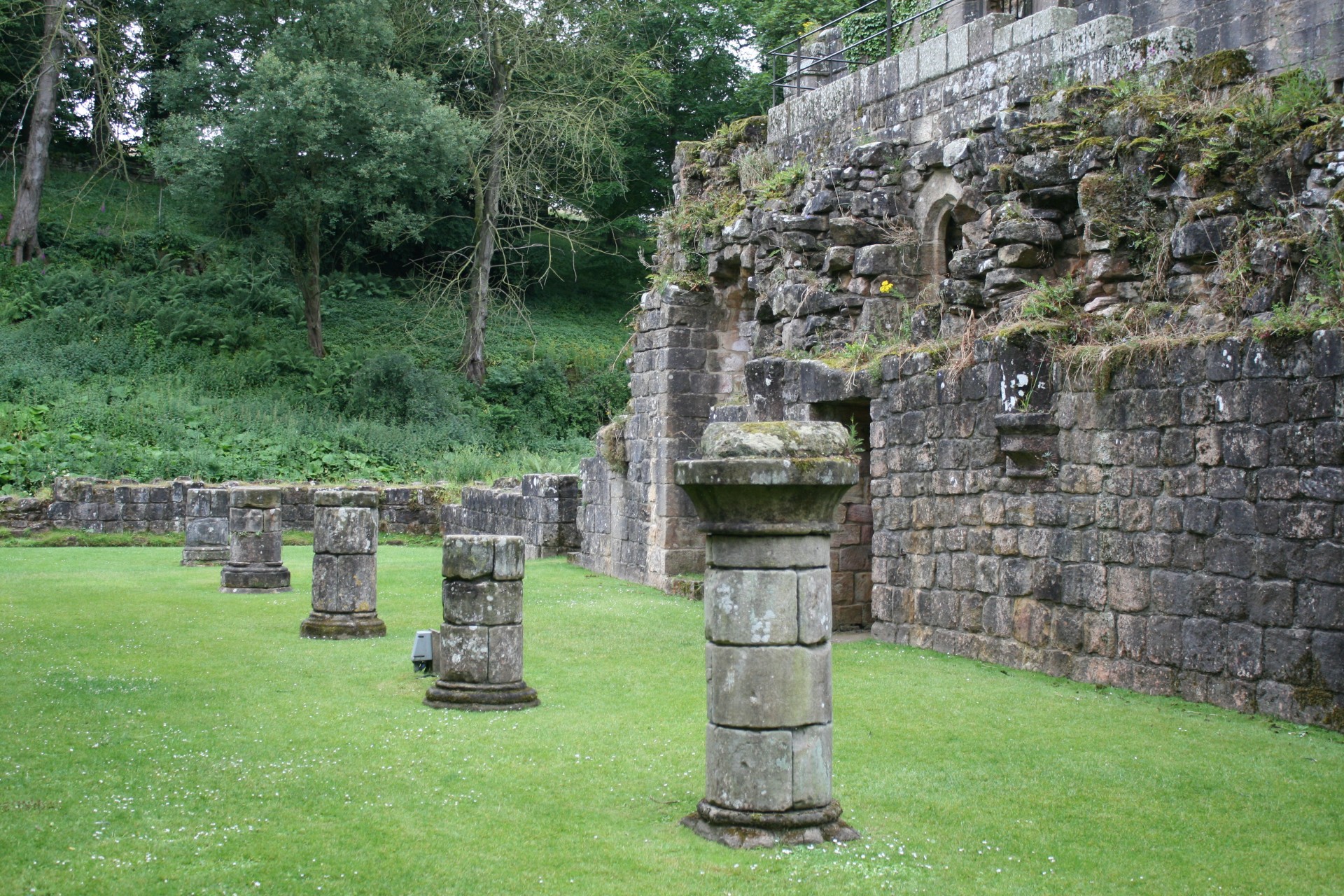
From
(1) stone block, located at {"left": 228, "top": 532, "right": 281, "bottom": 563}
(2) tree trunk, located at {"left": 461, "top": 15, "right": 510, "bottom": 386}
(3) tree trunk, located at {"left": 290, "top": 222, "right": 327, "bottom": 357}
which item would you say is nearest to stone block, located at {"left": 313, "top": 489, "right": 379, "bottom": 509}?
(1) stone block, located at {"left": 228, "top": 532, "right": 281, "bottom": 563}

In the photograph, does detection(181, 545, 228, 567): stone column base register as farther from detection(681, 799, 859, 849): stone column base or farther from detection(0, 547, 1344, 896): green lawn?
detection(681, 799, 859, 849): stone column base

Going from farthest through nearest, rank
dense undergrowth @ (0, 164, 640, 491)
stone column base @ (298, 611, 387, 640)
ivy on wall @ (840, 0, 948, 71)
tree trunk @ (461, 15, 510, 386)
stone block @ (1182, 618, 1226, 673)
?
tree trunk @ (461, 15, 510, 386)
dense undergrowth @ (0, 164, 640, 491)
ivy on wall @ (840, 0, 948, 71)
stone column base @ (298, 611, 387, 640)
stone block @ (1182, 618, 1226, 673)

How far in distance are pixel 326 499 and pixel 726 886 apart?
981cm

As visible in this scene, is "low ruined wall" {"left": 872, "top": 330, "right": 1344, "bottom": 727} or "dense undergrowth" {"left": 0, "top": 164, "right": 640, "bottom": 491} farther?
"dense undergrowth" {"left": 0, "top": 164, "right": 640, "bottom": 491}

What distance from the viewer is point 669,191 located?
3866cm

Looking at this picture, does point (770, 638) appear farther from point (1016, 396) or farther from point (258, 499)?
point (258, 499)

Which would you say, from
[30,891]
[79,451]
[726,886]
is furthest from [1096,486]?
[79,451]

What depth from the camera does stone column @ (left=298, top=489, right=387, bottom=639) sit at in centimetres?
1227

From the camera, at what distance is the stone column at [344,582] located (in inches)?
483

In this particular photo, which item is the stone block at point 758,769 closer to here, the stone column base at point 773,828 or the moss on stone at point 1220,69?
the stone column base at point 773,828

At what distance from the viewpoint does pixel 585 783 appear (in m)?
7.09

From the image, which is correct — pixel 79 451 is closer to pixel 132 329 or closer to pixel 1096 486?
pixel 132 329

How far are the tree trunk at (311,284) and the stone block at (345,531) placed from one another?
59.3 feet

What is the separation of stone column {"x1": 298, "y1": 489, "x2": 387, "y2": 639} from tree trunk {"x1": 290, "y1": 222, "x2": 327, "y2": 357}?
18367mm
